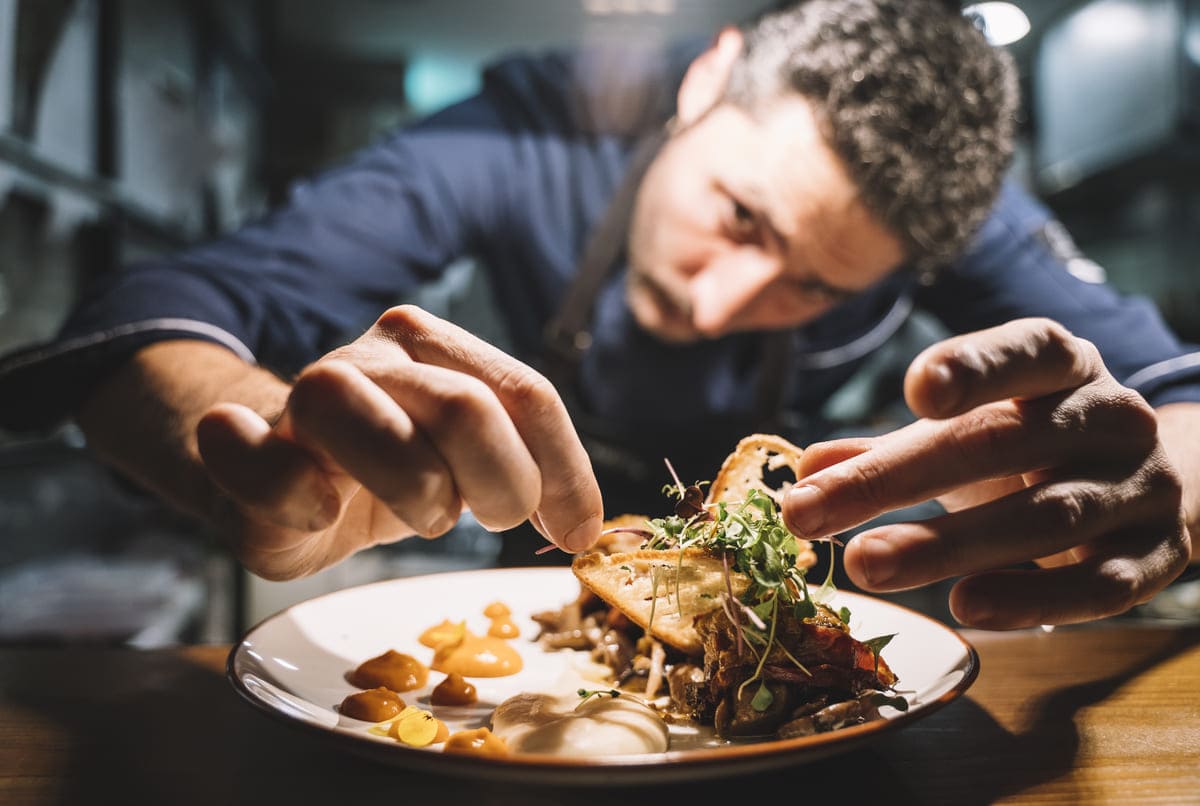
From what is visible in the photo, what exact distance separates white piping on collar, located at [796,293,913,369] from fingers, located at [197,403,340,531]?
1669 mm

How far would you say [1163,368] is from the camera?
5.16 ft

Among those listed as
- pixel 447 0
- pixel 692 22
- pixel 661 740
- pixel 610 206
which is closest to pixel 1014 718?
pixel 661 740

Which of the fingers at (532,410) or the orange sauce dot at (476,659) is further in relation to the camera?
the orange sauce dot at (476,659)

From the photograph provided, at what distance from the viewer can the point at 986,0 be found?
1369 mm

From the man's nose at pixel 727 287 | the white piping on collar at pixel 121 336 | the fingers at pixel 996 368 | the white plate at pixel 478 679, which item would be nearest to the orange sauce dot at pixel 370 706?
the white plate at pixel 478 679

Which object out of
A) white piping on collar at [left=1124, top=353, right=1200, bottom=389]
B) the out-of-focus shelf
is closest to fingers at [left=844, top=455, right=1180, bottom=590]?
white piping on collar at [left=1124, top=353, right=1200, bottom=389]

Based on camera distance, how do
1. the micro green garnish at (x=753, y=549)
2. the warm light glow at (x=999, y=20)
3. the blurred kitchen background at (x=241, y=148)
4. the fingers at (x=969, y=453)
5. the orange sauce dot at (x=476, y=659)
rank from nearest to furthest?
1. the fingers at (x=969, y=453)
2. the micro green garnish at (x=753, y=549)
3. the orange sauce dot at (x=476, y=659)
4. the warm light glow at (x=999, y=20)
5. the blurred kitchen background at (x=241, y=148)

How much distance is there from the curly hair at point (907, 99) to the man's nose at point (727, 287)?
0.78 feet

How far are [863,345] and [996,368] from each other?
5.25ft

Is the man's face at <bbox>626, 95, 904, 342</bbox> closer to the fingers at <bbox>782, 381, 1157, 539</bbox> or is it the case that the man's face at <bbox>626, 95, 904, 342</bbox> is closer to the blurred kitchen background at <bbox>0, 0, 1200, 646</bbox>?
the blurred kitchen background at <bbox>0, 0, 1200, 646</bbox>

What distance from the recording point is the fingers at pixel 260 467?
1.90 feet

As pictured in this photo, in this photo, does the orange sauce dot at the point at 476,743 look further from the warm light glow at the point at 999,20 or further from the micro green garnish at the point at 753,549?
the warm light glow at the point at 999,20

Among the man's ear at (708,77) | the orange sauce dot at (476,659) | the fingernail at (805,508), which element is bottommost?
the orange sauce dot at (476,659)

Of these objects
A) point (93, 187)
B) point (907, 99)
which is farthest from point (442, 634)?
point (93, 187)
